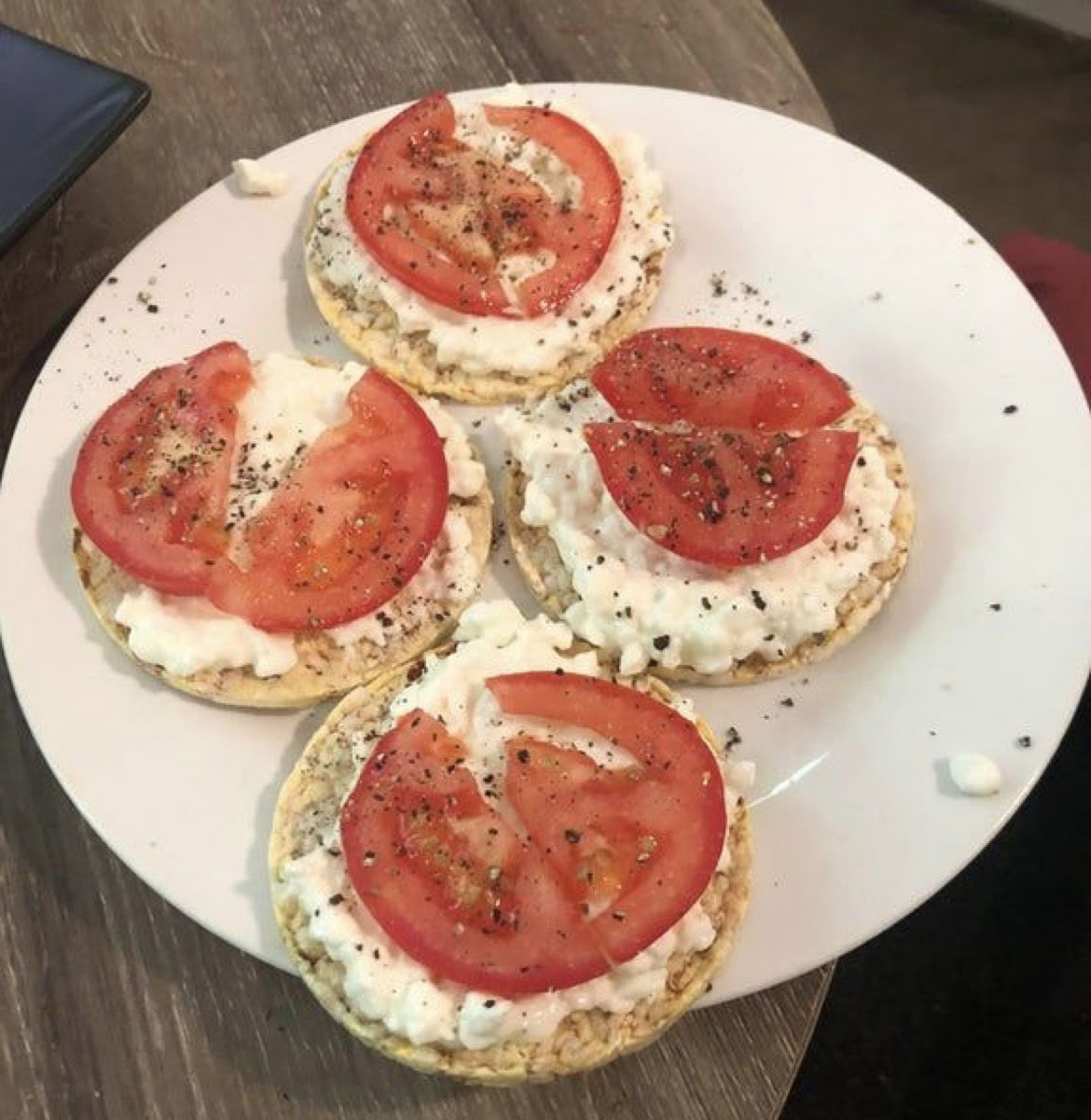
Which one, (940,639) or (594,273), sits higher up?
(594,273)

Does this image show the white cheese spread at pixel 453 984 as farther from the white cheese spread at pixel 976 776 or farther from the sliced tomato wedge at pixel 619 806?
the white cheese spread at pixel 976 776

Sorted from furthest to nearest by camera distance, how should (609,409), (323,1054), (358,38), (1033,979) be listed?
(358,38) → (1033,979) → (609,409) → (323,1054)

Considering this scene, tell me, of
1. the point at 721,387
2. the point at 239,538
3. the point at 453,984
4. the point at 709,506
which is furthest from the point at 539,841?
the point at 721,387

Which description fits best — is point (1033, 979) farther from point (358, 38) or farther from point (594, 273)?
point (358, 38)

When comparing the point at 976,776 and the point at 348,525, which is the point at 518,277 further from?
the point at 976,776

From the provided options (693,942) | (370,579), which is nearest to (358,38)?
(370,579)

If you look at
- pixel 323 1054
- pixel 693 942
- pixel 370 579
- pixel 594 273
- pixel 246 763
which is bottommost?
pixel 323 1054

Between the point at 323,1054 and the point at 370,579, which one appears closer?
the point at 323,1054
